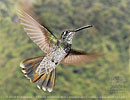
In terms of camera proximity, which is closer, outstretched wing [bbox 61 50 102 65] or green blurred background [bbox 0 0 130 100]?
outstretched wing [bbox 61 50 102 65]

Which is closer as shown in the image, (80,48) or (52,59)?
(52,59)

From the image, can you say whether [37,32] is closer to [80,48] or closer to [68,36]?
[68,36]

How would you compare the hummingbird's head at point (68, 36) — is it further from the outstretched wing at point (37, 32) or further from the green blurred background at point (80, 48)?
the green blurred background at point (80, 48)

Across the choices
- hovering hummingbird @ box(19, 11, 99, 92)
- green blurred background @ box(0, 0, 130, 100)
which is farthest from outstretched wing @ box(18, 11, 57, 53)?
green blurred background @ box(0, 0, 130, 100)

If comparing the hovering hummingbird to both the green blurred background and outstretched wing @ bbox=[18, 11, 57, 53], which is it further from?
the green blurred background

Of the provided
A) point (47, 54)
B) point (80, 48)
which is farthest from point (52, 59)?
point (80, 48)
